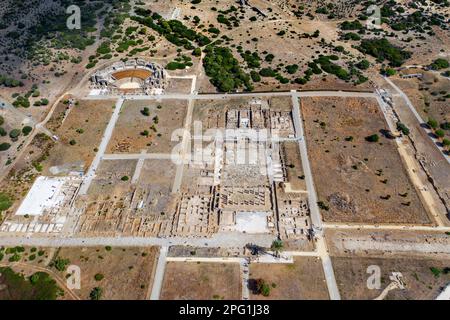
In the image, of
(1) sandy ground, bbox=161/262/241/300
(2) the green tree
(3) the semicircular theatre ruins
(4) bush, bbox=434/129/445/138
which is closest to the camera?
(1) sandy ground, bbox=161/262/241/300

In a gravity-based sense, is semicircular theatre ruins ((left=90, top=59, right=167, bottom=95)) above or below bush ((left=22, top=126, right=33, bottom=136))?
above

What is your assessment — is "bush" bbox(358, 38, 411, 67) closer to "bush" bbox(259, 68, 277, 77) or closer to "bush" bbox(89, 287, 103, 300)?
"bush" bbox(259, 68, 277, 77)

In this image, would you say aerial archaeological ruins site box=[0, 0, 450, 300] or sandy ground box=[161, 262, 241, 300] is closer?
sandy ground box=[161, 262, 241, 300]

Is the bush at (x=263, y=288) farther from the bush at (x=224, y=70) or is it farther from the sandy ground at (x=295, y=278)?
the bush at (x=224, y=70)

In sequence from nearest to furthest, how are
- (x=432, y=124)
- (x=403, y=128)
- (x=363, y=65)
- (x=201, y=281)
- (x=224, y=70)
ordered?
1. (x=201, y=281)
2. (x=403, y=128)
3. (x=432, y=124)
4. (x=224, y=70)
5. (x=363, y=65)

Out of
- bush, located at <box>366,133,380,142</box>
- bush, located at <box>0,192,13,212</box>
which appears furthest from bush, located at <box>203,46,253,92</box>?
bush, located at <box>0,192,13,212</box>

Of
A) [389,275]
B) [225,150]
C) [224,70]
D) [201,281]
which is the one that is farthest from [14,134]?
[389,275]

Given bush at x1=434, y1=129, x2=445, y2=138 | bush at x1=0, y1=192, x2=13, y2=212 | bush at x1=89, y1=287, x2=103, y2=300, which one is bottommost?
bush at x1=0, y1=192, x2=13, y2=212

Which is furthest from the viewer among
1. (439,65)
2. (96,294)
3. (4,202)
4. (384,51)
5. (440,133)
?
(384,51)

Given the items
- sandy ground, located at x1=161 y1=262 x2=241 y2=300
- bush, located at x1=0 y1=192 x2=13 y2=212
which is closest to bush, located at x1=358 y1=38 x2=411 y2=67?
sandy ground, located at x1=161 y1=262 x2=241 y2=300

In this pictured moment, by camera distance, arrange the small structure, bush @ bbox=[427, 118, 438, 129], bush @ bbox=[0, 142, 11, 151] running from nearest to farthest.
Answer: the small structure → bush @ bbox=[0, 142, 11, 151] → bush @ bbox=[427, 118, 438, 129]

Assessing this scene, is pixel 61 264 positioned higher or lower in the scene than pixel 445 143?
lower

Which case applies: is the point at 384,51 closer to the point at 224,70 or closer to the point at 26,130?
the point at 224,70
